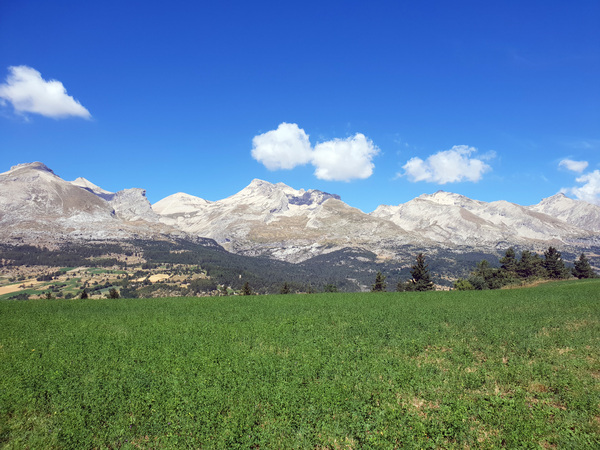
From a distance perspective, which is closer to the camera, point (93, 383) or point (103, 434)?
point (103, 434)

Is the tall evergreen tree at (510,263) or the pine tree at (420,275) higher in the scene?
the tall evergreen tree at (510,263)

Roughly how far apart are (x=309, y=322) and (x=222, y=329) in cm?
957

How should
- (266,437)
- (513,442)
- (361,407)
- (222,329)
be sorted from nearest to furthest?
(513,442) → (266,437) → (361,407) → (222,329)

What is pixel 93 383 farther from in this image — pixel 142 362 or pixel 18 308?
pixel 18 308

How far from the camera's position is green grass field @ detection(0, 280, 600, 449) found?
13.8 m

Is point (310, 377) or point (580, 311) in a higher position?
point (580, 311)

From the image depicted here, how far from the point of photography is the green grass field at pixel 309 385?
13750 millimetres

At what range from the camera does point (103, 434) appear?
1448cm

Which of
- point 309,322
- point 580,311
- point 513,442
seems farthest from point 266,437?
point 580,311

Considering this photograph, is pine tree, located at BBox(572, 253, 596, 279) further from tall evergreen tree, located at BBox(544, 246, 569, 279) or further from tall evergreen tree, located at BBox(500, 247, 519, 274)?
tall evergreen tree, located at BBox(500, 247, 519, 274)

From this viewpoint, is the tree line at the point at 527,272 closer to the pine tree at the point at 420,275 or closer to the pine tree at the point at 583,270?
the pine tree at the point at 583,270

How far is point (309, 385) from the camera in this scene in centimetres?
1812

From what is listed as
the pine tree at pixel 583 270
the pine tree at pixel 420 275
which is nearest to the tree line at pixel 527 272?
the pine tree at pixel 583 270

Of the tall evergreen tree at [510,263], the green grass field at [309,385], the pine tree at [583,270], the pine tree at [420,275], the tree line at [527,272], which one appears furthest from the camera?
the tall evergreen tree at [510,263]
